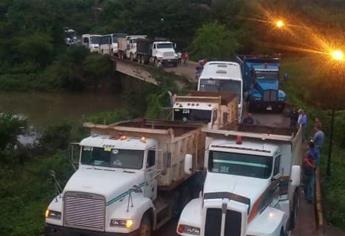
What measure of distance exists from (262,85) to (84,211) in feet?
69.6

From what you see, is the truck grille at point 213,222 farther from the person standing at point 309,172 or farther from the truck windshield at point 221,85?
the truck windshield at point 221,85

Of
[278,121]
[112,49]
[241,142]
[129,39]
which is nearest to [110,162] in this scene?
[241,142]

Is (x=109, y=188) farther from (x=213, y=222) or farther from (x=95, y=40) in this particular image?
(x=95, y=40)

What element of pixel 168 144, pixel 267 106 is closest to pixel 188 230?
pixel 168 144

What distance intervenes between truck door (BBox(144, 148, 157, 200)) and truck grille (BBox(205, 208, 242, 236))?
9.96ft

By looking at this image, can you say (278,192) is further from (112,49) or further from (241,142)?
(112,49)

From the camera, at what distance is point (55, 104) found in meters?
57.6

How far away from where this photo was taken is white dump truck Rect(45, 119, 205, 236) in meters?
13.4

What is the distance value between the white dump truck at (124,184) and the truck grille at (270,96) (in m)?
15.2

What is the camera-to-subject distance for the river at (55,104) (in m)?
49.2

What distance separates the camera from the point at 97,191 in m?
13.4

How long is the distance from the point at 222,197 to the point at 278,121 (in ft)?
62.0

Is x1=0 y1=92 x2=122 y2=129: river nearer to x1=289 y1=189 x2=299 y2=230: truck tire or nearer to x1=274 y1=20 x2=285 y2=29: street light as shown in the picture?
x1=274 y1=20 x2=285 y2=29: street light

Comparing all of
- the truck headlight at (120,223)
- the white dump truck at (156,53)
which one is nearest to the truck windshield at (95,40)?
the white dump truck at (156,53)
